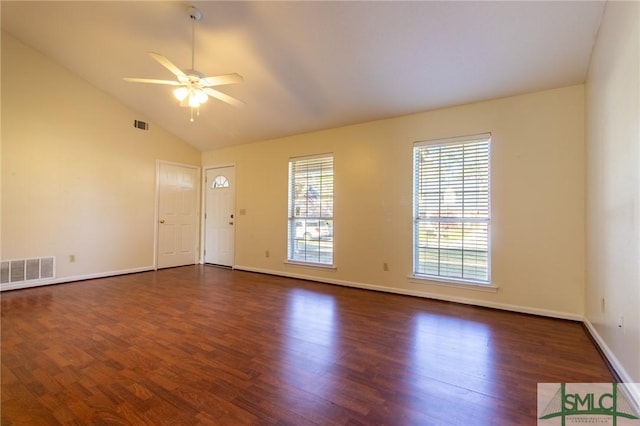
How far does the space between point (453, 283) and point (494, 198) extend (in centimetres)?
116

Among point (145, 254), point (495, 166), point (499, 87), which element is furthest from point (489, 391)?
point (145, 254)

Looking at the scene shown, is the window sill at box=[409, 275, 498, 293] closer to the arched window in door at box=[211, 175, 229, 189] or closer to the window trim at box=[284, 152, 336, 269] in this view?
the window trim at box=[284, 152, 336, 269]

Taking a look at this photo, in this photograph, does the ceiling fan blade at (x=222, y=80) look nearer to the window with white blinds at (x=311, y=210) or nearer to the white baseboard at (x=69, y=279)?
the window with white blinds at (x=311, y=210)

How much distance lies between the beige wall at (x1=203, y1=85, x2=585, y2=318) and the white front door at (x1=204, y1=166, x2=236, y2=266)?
3.39ft

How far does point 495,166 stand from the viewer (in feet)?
11.2

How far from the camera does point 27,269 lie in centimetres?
409

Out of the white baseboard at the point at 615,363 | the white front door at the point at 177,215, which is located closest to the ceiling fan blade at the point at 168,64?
the white front door at the point at 177,215

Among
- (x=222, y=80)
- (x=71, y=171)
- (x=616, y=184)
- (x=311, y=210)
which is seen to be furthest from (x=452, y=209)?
(x=71, y=171)

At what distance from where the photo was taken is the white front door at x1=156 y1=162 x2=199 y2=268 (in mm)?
5703

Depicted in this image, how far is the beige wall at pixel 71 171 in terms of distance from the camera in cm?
396

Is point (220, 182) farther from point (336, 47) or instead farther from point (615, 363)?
point (615, 363)

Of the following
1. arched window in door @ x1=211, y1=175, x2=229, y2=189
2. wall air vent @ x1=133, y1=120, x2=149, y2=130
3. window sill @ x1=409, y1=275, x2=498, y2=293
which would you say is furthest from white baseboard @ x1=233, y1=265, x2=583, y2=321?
wall air vent @ x1=133, y1=120, x2=149, y2=130

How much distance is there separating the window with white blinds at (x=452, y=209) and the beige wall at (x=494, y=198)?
0.39 ft

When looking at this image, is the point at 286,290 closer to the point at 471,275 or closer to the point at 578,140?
the point at 471,275
